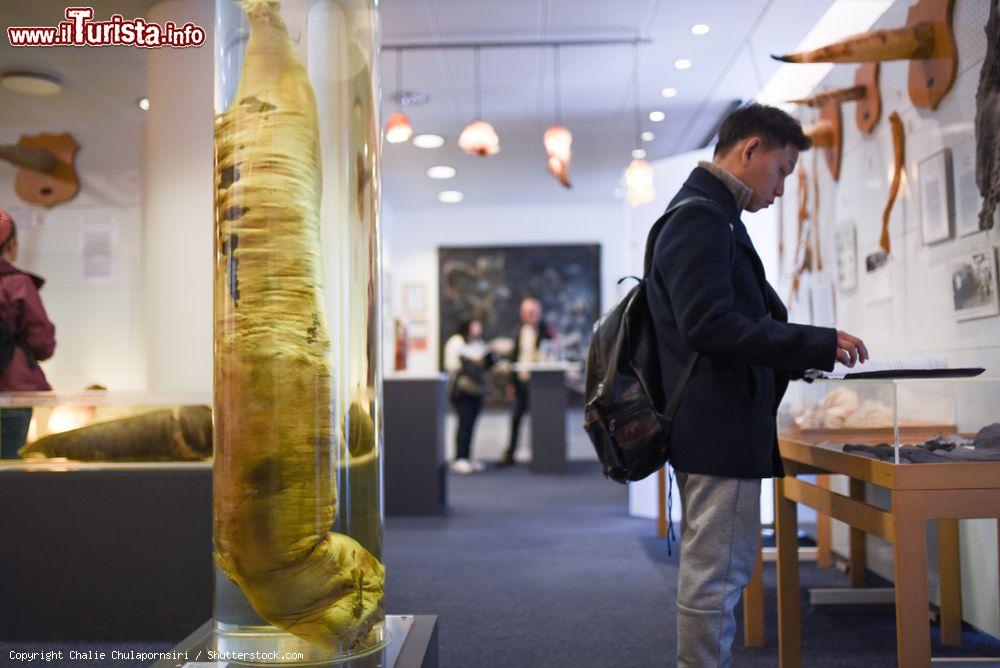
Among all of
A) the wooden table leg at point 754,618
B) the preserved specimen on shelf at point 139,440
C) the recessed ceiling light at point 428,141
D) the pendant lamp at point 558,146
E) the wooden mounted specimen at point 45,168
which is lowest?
the wooden table leg at point 754,618

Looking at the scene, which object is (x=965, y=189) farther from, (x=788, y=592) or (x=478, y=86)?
(x=478, y=86)

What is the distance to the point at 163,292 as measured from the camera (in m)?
A: 4.45

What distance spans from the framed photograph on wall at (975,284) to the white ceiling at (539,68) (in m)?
2.57

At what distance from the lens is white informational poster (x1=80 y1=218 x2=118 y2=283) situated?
4527 millimetres

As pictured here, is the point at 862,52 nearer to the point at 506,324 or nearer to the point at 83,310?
the point at 83,310

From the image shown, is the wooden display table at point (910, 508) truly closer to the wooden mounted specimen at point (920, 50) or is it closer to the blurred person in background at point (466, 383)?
the wooden mounted specimen at point (920, 50)

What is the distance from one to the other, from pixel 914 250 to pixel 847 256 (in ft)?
2.48

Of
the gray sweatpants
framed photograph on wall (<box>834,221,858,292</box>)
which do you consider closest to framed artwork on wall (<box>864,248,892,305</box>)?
framed photograph on wall (<box>834,221,858,292</box>)

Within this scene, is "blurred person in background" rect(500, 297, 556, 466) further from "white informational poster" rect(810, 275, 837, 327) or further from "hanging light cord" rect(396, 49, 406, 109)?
"white informational poster" rect(810, 275, 837, 327)

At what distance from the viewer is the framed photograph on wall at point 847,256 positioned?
3.96 meters

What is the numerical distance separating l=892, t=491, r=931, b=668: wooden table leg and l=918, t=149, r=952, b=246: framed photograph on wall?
5.12 ft

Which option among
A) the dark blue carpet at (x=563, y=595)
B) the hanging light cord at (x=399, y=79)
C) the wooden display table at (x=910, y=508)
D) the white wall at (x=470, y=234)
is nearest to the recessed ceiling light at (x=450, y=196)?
the white wall at (x=470, y=234)

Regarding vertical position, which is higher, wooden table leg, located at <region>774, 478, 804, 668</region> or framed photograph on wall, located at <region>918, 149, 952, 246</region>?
framed photograph on wall, located at <region>918, 149, 952, 246</region>

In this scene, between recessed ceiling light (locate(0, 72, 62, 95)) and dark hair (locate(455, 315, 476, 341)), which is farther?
dark hair (locate(455, 315, 476, 341))
